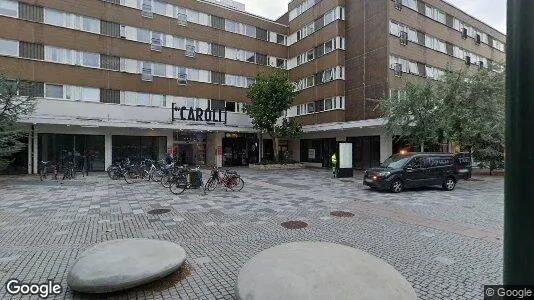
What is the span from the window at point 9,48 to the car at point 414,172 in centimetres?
2520

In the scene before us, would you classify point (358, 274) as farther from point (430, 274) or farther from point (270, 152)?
point (270, 152)

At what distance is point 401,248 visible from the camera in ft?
22.8

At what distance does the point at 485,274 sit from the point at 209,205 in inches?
338

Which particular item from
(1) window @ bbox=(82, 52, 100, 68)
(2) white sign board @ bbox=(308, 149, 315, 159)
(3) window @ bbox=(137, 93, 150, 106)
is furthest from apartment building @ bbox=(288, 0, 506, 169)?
(1) window @ bbox=(82, 52, 100, 68)

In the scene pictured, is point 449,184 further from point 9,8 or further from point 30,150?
point 9,8

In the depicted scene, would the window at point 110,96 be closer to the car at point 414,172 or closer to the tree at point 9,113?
the tree at point 9,113

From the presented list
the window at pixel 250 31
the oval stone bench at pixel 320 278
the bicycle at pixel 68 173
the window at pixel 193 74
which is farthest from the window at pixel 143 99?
the oval stone bench at pixel 320 278

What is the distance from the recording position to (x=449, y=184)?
1631 cm

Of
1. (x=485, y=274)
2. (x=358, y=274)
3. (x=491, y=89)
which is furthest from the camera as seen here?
(x=491, y=89)

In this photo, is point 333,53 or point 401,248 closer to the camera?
point 401,248

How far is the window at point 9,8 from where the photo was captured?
74.1 ft

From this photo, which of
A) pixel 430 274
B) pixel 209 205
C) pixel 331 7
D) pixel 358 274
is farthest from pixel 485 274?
pixel 331 7

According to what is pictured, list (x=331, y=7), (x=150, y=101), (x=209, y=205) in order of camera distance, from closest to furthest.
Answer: (x=209, y=205) < (x=150, y=101) < (x=331, y=7)

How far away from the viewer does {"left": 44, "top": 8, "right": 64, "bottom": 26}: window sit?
24.1 meters
